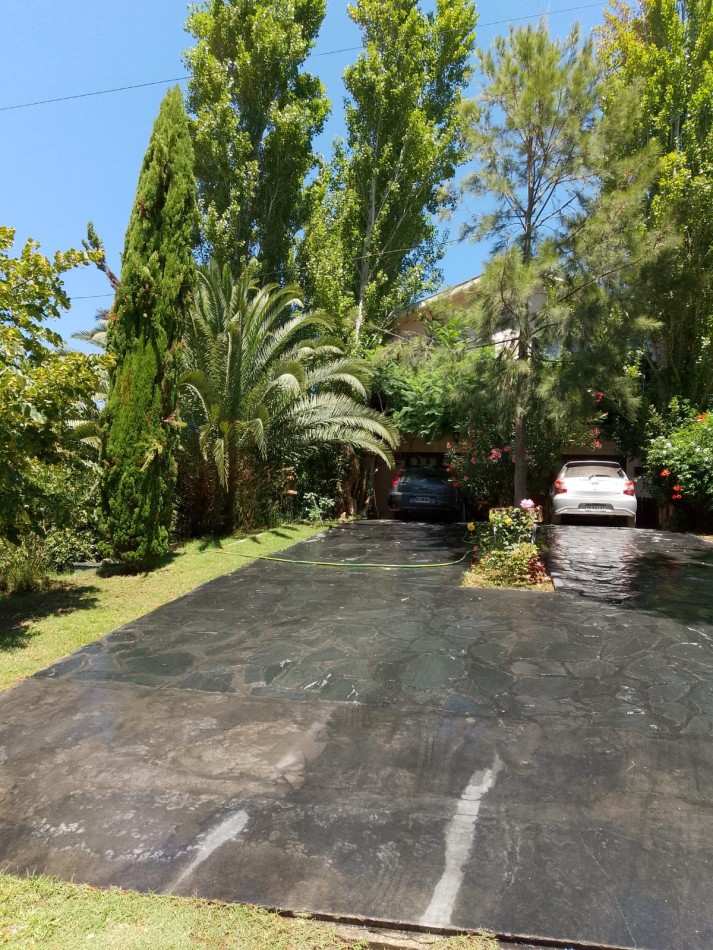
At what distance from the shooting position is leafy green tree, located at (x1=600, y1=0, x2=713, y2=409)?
13.0 meters

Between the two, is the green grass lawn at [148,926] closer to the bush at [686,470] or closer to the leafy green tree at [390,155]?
the bush at [686,470]

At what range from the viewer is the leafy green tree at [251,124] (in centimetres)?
1529

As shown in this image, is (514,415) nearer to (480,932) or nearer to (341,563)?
(341,563)

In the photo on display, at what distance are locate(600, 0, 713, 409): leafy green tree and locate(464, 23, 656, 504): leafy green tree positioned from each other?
152 inches

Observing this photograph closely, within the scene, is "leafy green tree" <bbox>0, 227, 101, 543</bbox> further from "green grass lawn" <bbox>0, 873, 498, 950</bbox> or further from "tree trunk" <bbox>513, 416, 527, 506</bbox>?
"tree trunk" <bbox>513, 416, 527, 506</bbox>

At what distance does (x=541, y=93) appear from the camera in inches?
367

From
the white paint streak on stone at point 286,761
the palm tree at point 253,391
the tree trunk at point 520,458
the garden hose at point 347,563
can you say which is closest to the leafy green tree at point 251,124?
the palm tree at point 253,391

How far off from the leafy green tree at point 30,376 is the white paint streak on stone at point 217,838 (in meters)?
4.19

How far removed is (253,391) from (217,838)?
966cm

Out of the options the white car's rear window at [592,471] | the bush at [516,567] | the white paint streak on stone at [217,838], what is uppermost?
the white car's rear window at [592,471]

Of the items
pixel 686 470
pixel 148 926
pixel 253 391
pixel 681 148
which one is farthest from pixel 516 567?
pixel 681 148

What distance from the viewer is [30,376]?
5.81 meters

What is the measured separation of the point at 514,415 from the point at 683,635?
4427mm

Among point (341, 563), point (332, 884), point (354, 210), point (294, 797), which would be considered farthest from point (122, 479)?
point (354, 210)
